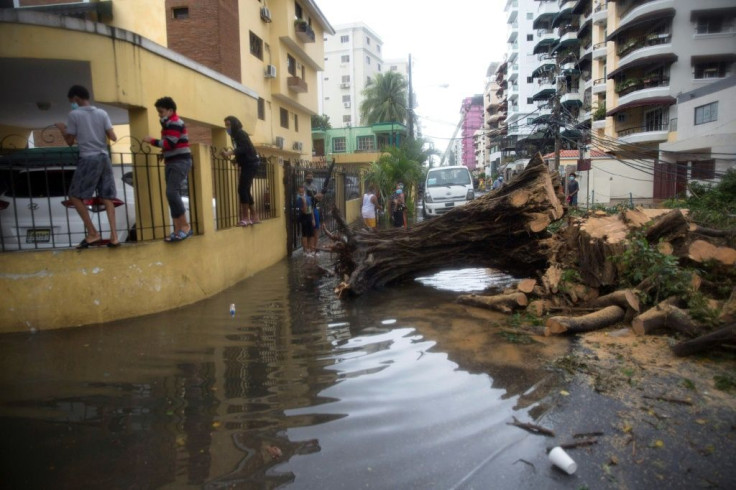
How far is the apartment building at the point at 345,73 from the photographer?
7338cm

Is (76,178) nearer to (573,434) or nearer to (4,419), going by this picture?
(4,419)

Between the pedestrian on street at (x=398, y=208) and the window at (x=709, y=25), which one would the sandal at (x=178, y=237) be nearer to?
the pedestrian on street at (x=398, y=208)

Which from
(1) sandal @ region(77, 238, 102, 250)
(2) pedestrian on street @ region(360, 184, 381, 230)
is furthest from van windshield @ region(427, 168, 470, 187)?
(1) sandal @ region(77, 238, 102, 250)

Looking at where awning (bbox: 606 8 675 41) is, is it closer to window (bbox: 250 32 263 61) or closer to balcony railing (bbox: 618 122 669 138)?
balcony railing (bbox: 618 122 669 138)

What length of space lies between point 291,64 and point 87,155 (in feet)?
83.5

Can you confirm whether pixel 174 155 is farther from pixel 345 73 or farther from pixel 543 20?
pixel 543 20

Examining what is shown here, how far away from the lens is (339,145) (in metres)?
47.7

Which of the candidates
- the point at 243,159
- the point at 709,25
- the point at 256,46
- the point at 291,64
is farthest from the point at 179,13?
the point at 709,25

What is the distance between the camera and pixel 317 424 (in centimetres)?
315

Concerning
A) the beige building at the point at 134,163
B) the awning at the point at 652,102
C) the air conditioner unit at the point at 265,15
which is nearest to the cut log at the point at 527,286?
the beige building at the point at 134,163

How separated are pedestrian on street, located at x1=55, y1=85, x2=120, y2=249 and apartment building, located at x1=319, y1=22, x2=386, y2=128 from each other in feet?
225

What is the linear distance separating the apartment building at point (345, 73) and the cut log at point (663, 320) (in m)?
70.3

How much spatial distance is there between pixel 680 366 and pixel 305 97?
97.3ft

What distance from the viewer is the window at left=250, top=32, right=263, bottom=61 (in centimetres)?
2398
